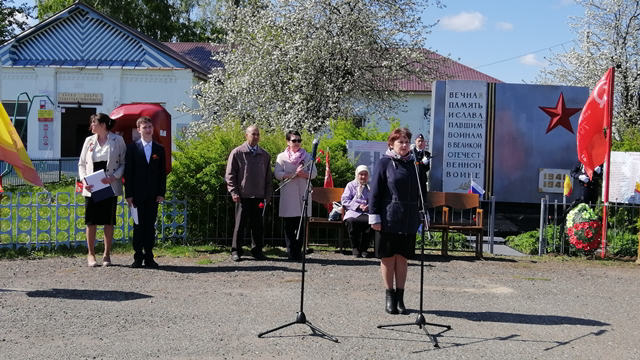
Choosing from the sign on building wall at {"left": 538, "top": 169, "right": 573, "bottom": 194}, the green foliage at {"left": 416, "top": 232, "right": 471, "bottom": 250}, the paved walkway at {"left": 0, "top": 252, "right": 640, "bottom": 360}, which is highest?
the sign on building wall at {"left": 538, "top": 169, "right": 573, "bottom": 194}

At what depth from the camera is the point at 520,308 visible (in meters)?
7.63

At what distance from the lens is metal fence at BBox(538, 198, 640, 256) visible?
12.2 meters

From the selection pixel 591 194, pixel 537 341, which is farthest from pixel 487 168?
pixel 537 341

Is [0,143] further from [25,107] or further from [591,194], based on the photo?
[25,107]

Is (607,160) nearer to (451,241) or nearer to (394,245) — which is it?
(451,241)

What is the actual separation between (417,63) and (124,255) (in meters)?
14.8

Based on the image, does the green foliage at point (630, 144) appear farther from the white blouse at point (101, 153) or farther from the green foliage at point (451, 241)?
the white blouse at point (101, 153)

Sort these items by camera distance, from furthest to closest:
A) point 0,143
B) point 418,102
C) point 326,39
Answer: point 418,102, point 326,39, point 0,143

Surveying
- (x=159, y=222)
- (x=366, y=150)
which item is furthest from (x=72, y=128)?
(x=159, y=222)

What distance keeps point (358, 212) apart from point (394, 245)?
4.09m

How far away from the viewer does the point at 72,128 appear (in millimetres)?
33344

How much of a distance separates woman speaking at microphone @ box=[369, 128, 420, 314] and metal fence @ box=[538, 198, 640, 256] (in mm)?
5413

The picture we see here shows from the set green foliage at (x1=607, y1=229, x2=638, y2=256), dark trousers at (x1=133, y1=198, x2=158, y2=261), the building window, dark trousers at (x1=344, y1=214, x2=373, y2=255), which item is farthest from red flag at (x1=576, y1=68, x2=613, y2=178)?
the building window

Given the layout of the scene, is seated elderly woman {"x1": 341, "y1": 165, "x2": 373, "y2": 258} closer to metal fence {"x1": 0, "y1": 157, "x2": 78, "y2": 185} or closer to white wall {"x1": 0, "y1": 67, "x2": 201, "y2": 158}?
metal fence {"x1": 0, "y1": 157, "x2": 78, "y2": 185}
